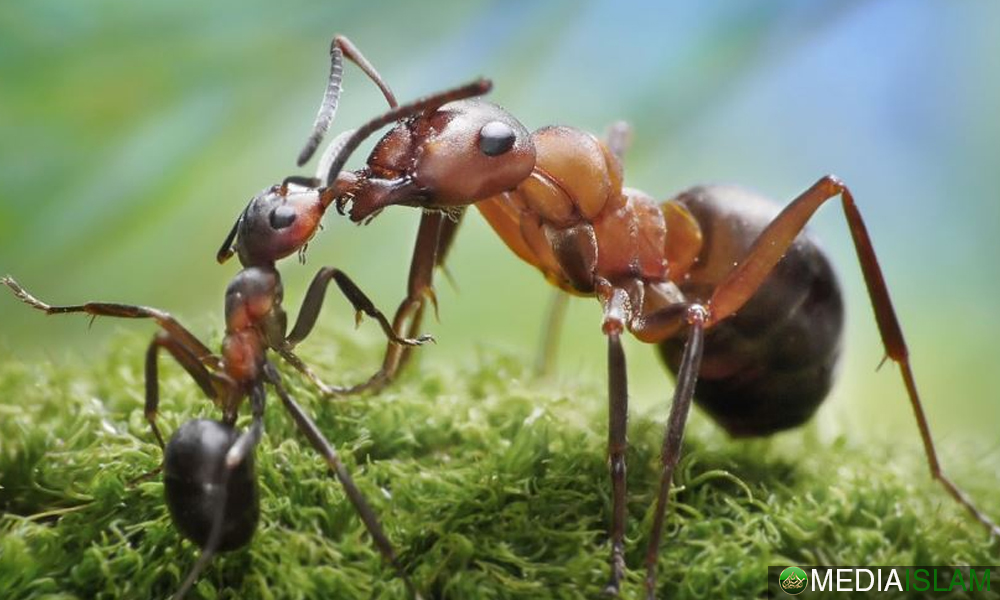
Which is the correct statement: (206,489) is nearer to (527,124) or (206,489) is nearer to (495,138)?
(495,138)

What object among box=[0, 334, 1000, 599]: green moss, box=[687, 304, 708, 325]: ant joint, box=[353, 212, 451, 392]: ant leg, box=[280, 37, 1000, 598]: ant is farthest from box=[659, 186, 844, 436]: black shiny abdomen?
box=[353, 212, 451, 392]: ant leg

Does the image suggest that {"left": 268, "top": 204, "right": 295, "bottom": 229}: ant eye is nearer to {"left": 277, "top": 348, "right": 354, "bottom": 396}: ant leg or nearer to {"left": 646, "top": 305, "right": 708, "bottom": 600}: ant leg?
{"left": 277, "top": 348, "right": 354, "bottom": 396}: ant leg

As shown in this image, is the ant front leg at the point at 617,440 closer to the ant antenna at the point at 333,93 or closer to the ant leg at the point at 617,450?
the ant leg at the point at 617,450

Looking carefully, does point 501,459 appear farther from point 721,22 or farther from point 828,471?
point 721,22

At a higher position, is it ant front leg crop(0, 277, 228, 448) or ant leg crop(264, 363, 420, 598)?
ant front leg crop(0, 277, 228, 448)

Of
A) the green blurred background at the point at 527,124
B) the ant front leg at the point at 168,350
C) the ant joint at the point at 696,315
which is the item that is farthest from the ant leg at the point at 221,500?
the green blurred background at the point at 527,124

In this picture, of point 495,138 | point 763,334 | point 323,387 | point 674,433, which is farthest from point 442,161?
point 763,334
